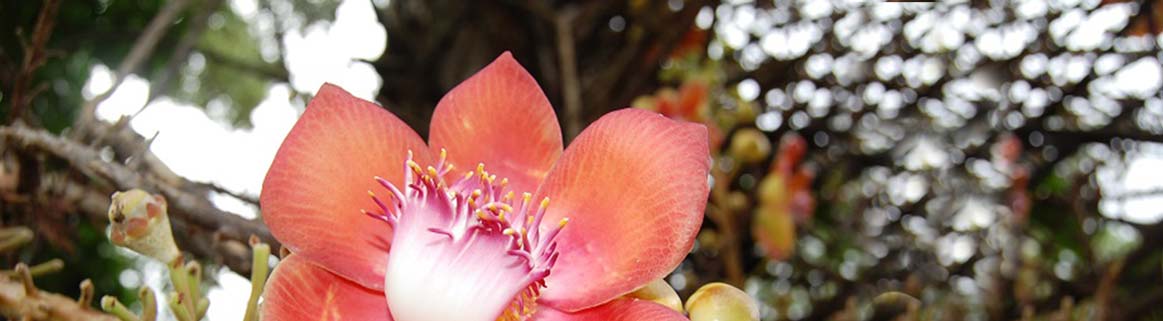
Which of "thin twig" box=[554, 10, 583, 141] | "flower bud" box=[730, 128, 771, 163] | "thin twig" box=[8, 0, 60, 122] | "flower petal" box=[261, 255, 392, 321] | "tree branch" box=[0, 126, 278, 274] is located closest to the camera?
"flower petal" box=[261, 255, 392, 321]

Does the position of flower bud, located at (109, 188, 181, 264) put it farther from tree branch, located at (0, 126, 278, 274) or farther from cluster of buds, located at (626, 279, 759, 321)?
cluster of buds, located at (626, 279, 759, 321)

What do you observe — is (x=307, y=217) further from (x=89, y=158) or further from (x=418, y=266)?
(x=89, y=158)

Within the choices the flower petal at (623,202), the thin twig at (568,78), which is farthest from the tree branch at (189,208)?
the thin twig at (568,78)

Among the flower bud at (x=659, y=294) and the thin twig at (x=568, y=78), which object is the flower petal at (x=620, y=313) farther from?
the thin twig at (x=568, y=78)

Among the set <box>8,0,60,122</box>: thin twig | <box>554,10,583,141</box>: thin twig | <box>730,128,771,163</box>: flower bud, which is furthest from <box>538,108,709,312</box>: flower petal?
<box>730,128,771,163</box>: flower bud

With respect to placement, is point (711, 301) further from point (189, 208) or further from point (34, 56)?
point (34, 56)
